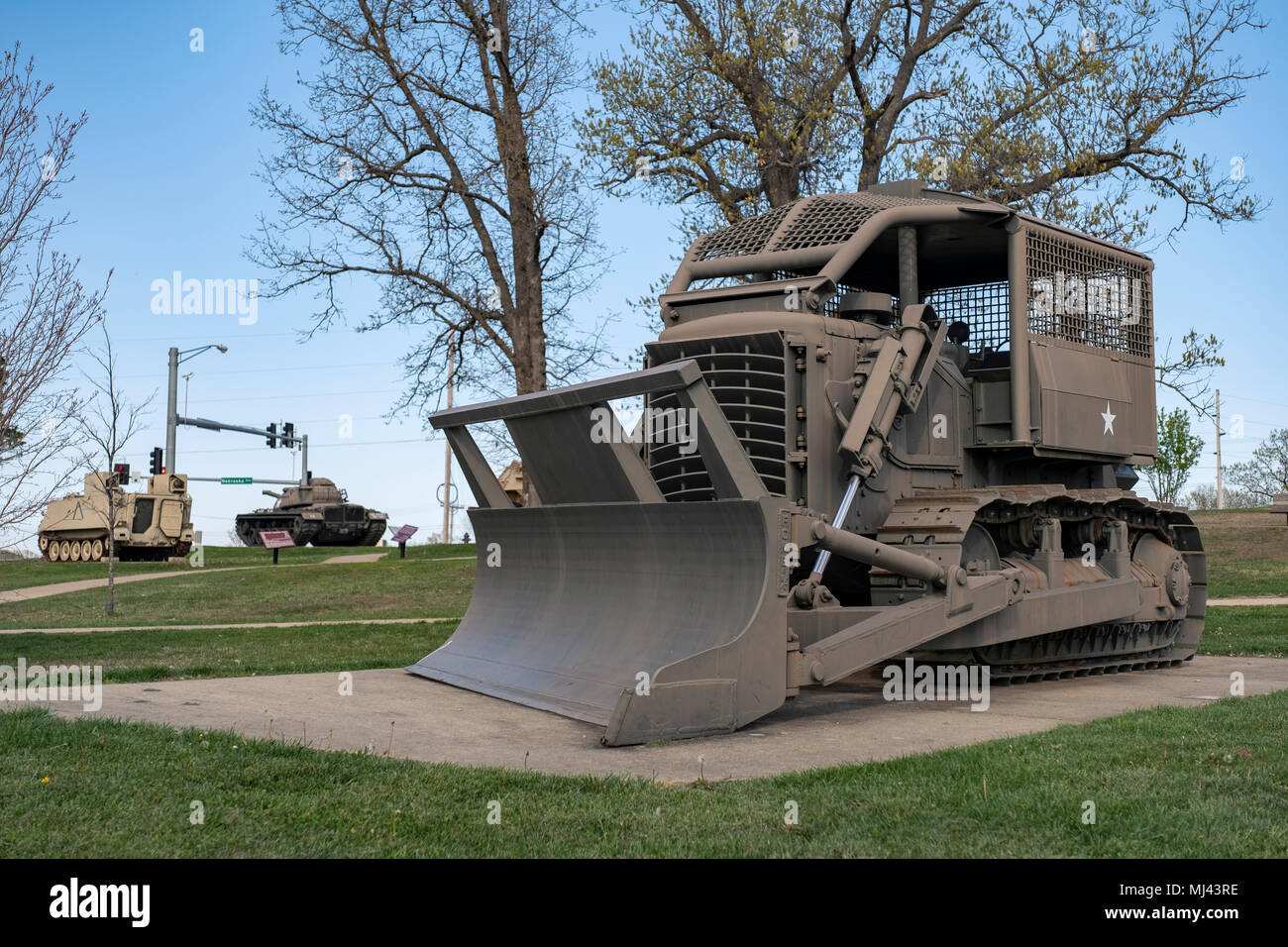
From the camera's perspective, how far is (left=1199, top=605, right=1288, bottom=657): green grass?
42.5 ft

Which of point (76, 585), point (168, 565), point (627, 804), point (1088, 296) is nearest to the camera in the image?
point (627, 804)

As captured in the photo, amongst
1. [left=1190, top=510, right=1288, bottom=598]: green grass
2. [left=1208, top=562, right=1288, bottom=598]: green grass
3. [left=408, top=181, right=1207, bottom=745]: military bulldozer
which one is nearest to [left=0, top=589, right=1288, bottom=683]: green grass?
[left=408, top=181, right=1207, bottom=745]: military bulldozer

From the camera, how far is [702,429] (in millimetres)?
7273

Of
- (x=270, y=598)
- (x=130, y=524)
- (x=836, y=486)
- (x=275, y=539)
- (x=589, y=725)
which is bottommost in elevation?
(x=270, y=598)

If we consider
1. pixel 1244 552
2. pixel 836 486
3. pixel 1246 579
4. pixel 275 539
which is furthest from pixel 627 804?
pixel 275 539

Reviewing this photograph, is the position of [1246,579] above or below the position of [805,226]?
below

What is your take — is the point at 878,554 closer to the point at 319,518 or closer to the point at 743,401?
the point at 743,401

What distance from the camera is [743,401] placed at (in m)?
8.96

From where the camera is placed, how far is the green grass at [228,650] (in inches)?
425

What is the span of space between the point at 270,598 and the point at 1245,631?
16673 mm

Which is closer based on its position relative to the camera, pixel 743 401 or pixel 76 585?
pixel 743 401

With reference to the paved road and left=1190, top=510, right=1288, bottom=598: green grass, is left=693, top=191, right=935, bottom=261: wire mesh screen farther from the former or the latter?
the paved road
